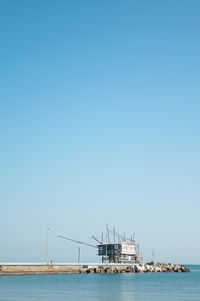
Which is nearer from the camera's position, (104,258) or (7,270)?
(7,270)

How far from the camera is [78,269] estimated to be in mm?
118562

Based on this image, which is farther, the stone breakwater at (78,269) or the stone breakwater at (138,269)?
the stone breakwater at (138,269)

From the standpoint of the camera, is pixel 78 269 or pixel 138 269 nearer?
pixel 78 269

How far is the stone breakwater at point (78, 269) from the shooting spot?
3968 inches

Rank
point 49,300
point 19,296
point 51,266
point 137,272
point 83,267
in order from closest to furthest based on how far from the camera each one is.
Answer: point 49,300 < point 19,296 < point 51,266 < point 83,267 < point 137,272

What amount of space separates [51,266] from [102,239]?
175 ft

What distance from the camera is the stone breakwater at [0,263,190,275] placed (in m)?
101

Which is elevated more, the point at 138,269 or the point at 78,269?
the point at 78,269

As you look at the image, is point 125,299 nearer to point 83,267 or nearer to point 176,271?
point 83,267

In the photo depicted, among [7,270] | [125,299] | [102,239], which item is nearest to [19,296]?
[125,299]

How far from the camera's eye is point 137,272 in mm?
134625

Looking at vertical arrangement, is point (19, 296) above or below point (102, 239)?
below

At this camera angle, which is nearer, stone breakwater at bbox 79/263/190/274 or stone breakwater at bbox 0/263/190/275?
stone breakwater at bbox 0/263/190/275

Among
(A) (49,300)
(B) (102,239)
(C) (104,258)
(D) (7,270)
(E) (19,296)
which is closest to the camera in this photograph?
(A) (49,300)
